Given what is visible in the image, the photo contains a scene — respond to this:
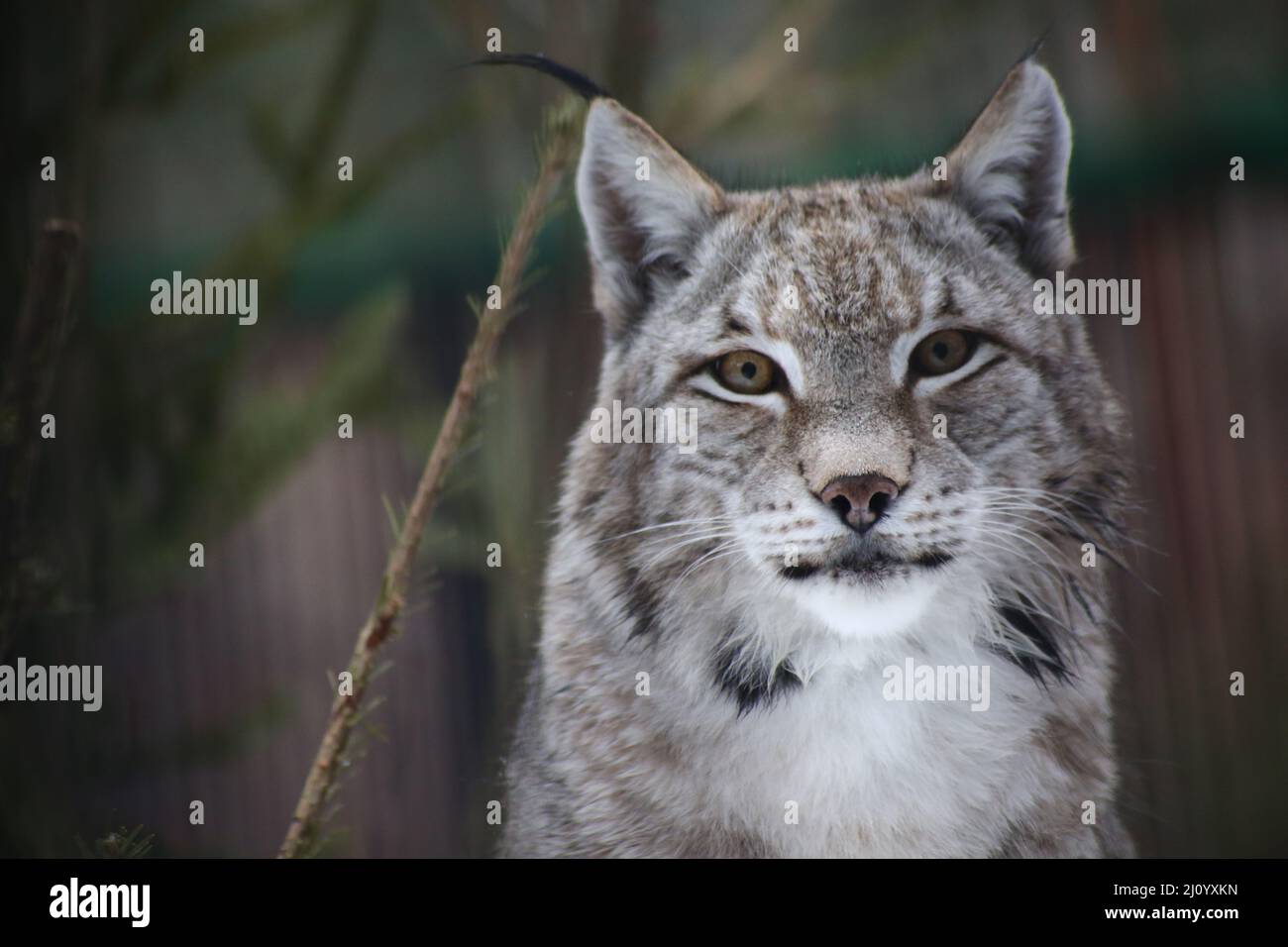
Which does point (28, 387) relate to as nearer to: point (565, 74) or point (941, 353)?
point (565, 74)

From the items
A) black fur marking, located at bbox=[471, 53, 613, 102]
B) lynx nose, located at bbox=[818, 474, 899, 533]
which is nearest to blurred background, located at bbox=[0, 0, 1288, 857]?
black fur marking, located at bbox=[471, 53, 613, 102]

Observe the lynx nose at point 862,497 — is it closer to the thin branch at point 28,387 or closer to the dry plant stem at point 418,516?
the dry plant stem at point 418,516

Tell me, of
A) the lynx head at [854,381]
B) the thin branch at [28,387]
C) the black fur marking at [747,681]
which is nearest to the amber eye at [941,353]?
the lynx head at [854,381]

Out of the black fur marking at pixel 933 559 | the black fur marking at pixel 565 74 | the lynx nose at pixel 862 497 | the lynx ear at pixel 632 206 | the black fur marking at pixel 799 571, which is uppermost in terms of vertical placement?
the black fur marking at pixel 565 74

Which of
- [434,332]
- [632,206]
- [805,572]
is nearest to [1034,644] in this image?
[805,572]

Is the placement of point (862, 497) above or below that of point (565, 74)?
below
